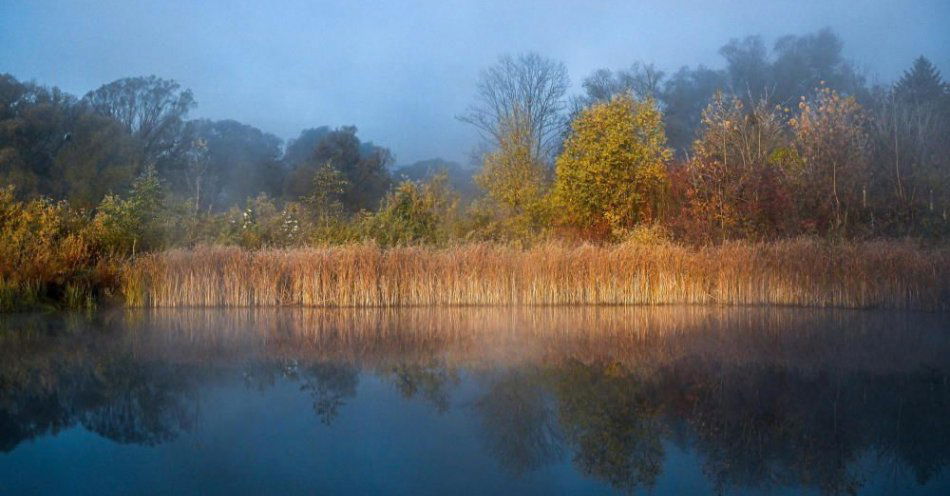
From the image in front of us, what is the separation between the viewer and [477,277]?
16172 millimetres

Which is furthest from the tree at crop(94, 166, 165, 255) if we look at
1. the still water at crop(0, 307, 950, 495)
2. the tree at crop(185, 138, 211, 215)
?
the tree at crop(185, 138, 211, 215)

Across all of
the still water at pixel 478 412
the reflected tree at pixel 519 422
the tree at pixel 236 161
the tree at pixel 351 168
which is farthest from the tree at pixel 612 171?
the tree at pixel 236 161

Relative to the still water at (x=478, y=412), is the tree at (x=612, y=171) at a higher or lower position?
higher

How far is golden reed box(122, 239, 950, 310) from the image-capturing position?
15.9 meters

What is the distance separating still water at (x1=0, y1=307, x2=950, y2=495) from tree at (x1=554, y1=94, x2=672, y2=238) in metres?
9.81

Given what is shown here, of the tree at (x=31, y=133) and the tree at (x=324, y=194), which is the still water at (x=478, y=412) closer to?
the tree at (x=324, y=194)

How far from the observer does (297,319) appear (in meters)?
13.5

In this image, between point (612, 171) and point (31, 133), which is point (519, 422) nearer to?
point (612, 171)

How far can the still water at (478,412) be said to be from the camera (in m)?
5.00

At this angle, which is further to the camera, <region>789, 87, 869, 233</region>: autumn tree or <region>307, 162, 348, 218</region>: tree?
<region>307, 162, 348, 218</region>: tree

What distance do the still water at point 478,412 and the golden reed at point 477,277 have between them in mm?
4488

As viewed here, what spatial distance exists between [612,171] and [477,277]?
6.66m

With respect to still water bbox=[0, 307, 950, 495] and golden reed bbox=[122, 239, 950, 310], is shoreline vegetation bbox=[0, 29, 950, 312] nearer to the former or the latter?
golden reed bbox=[122, 239, 950, 310]

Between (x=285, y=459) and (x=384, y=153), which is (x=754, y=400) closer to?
(x=285, y=459)
